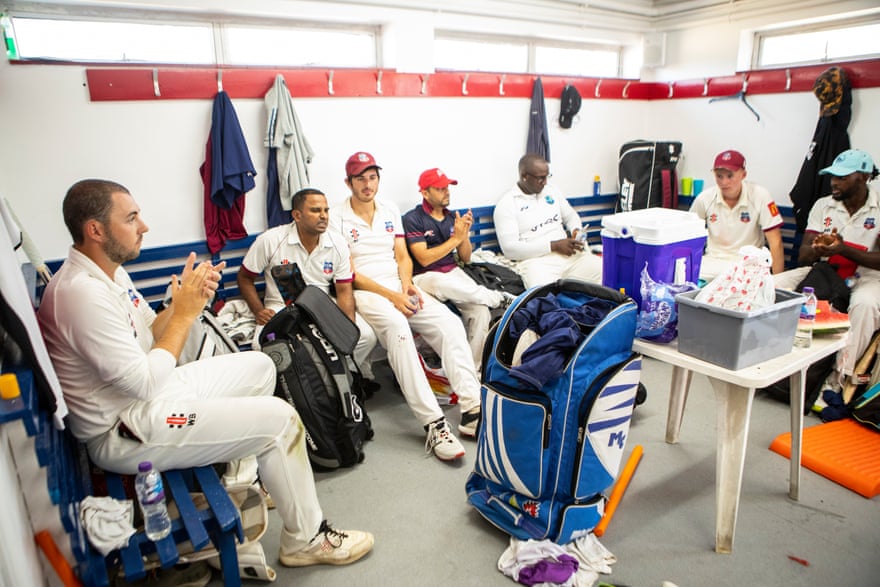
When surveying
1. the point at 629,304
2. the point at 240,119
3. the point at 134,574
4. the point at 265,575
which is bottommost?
the point at 265,575

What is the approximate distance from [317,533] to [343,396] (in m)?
0.62

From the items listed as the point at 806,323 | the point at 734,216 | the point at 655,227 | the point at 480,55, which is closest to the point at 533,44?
the point at 480,55

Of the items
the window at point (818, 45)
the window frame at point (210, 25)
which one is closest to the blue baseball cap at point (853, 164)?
the window at point (818, 45)

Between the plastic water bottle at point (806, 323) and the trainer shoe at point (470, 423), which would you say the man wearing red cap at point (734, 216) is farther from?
the trainer shoe at point (470, 423)

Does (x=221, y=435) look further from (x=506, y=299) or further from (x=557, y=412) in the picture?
(x=506, y=299)

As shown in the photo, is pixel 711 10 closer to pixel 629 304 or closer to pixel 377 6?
pixel 377 6

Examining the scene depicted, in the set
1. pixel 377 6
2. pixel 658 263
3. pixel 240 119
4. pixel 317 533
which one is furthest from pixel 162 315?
pixel 377 6

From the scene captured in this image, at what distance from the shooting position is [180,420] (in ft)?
5.71

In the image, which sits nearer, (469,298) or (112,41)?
(112,41)

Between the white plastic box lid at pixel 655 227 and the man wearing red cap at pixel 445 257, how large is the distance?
123 centimetres

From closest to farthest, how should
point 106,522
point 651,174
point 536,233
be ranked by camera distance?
point 106,522
point 536,233
point 651,174

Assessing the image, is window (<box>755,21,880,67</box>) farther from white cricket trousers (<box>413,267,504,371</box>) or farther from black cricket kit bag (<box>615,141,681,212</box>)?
white cricket trousers (<box>413,267,504,371</box>)

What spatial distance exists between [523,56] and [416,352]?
9.38 feet

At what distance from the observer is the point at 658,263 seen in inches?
80.4
